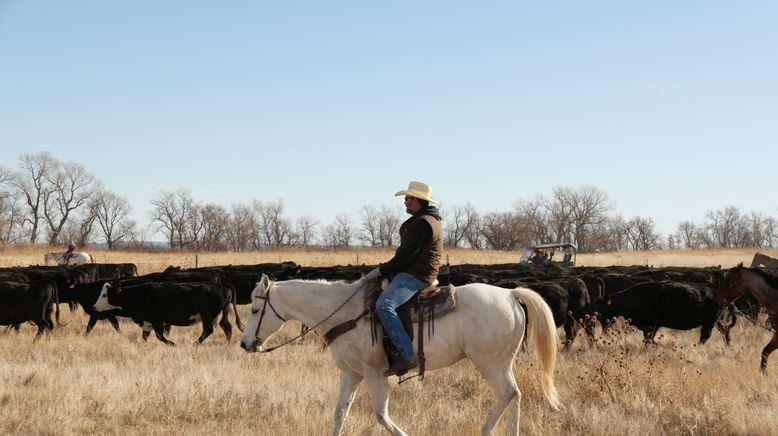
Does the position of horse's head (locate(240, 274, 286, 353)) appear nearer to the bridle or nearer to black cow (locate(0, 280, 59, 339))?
the bridle

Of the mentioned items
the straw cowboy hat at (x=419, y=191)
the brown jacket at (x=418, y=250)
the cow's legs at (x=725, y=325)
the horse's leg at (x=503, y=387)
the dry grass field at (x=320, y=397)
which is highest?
the straw cowboy hat at (x=419, y=191)

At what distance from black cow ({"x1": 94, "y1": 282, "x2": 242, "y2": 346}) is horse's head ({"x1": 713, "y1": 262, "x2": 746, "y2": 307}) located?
30.5ft

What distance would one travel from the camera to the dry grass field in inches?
291

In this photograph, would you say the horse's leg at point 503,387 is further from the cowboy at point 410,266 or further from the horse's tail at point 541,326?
the cowboy at point 410,266

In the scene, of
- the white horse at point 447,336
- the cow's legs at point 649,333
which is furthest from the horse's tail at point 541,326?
the cow's legs at point 649,333

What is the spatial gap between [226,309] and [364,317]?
9.36 metres

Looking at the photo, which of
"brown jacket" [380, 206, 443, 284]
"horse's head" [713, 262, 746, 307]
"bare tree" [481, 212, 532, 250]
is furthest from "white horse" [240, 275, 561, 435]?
"bare tree" [481, 212, 532, 250]

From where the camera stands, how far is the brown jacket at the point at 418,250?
21.8 feet

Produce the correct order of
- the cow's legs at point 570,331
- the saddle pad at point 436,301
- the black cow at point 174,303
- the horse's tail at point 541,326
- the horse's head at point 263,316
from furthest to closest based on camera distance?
the black cow at point 174,303, the cow's legs at point 570,331, the horse's head at point 263,316, the horse's tail at point 541,326, the saddle pad at point 436,301

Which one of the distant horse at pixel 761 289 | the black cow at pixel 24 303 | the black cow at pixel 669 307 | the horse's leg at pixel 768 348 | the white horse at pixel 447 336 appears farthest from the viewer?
the black cow at pixel 24 303

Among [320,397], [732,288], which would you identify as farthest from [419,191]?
[732,288]

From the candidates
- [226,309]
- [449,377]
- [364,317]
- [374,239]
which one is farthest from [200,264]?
[374,239]

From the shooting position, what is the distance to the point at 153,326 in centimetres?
1496

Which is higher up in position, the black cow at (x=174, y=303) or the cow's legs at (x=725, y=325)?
the black cow at (x=174, y=303)
